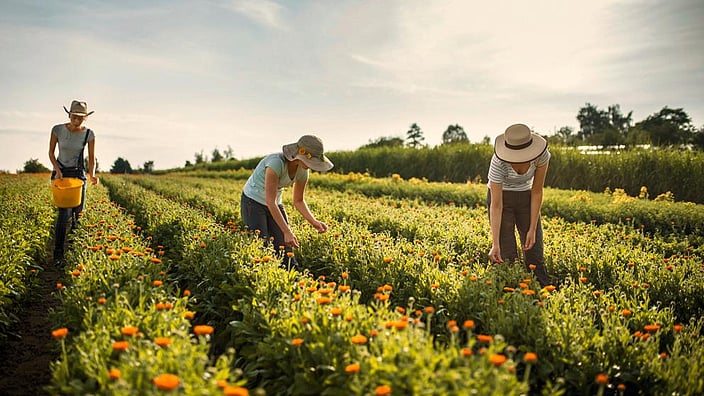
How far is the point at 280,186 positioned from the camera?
5531 millimetres

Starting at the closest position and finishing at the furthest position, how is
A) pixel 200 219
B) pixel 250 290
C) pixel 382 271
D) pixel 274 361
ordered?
pixel 274 361
pixel 250 290
pixel 382 271
pixel 200 219

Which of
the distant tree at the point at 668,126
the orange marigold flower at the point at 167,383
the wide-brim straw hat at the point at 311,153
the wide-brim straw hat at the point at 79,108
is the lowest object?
the orange marigold flower at the point at 167,383

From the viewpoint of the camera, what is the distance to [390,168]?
26.8 meters

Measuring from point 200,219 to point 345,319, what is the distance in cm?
488

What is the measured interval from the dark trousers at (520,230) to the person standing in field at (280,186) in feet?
6.07

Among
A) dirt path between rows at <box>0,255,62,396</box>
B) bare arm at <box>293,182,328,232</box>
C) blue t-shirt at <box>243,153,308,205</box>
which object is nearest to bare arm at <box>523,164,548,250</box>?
bare arm at <box>293,182,328,232</box>

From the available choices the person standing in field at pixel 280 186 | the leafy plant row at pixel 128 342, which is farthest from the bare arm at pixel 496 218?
the leafy plant row at pixel 128 342

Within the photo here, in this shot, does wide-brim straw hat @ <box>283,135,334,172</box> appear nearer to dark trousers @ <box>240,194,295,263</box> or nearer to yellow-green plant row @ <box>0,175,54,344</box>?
dark trousers @ <box>240,194,295,263</box>

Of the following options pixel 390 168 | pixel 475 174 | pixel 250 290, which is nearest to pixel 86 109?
pixel 250 290

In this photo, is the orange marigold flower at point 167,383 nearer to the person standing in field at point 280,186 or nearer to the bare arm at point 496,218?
the person standing in field at point 280,186

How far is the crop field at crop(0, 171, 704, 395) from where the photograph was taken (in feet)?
7.89

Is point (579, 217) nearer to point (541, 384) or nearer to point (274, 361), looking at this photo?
point (541, 384)

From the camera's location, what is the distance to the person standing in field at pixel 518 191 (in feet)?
15.1

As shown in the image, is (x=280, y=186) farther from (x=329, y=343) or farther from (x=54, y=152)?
(x=54, y=152)
